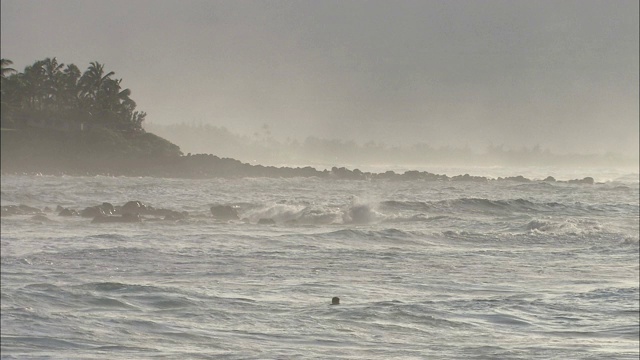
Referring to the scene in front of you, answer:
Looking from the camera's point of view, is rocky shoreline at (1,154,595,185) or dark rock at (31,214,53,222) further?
dark rock at (31,214,53,222)

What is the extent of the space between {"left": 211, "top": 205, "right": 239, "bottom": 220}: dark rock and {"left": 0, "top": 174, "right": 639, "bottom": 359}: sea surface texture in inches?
9.5

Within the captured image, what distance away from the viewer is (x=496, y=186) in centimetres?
2267

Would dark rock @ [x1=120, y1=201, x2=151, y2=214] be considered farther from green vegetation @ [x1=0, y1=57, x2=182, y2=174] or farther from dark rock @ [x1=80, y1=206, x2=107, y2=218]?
green vegetation @ [x1=0, y1=57, x2=182, y2=174]

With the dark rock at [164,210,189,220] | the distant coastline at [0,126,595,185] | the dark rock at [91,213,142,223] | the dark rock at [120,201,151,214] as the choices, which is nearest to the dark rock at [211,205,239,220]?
the dark rock at [164,210,189,220]

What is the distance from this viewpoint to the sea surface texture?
988 cm

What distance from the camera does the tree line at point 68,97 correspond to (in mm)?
9117

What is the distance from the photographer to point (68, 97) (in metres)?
9.66

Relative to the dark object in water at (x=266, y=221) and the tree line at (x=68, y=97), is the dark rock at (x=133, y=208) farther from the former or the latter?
the tree line at (x=68, y=97)

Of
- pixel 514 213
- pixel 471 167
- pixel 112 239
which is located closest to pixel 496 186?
pixel 514 213

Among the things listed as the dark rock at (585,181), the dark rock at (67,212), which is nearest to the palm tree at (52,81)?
the dark rock at (67,212)

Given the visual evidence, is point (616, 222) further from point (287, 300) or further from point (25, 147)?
point (25, 147)

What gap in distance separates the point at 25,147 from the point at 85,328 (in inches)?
75.7

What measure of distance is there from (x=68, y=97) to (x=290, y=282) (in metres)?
5.05

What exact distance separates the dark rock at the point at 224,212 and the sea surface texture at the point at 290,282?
0.24 m
